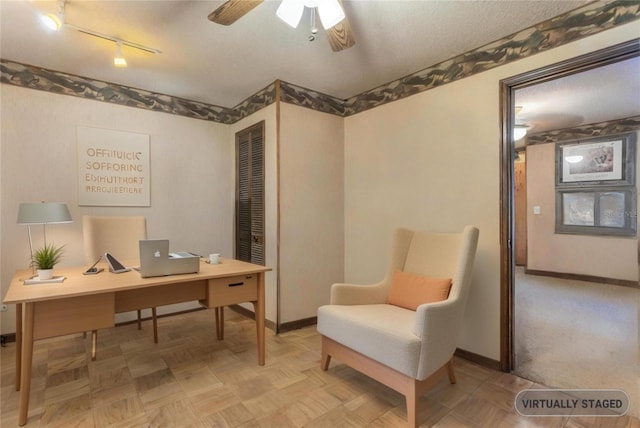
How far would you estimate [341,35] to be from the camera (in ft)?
5.70

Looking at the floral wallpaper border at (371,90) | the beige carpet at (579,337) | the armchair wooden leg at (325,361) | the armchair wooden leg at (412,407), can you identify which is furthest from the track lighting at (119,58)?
the beige carpet at (579,337)

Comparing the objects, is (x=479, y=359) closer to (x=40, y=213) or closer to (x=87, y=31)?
(x=40, y=213)

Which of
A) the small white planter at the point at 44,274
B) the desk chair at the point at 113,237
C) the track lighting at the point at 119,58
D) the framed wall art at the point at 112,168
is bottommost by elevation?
the small white planter at the point at 44,274

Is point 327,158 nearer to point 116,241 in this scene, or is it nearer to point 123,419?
point 116,241

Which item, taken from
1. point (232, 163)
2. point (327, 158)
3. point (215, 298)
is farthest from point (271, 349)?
point (232, 163)

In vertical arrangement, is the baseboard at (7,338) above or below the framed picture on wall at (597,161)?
below

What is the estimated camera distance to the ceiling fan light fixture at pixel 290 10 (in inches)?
60.7

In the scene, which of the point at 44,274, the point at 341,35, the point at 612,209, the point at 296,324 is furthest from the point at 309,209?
the point at 612,209

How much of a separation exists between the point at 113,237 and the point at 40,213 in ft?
1.74

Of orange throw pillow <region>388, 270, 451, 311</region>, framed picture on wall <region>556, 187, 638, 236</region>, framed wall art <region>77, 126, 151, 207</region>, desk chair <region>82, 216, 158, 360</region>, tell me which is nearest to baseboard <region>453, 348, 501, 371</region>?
orange throw pillow <region>388, 270, 451, 311</region>

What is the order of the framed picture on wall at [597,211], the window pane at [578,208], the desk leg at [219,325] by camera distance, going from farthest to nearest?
the window pane at [578,208], the framed picture on wall at [597,211], the desk leg at [219,325]

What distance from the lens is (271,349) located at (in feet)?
8.22

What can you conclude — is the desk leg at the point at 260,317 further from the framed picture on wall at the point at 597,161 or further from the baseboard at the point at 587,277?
the framed picture on wall at the point at 597,161

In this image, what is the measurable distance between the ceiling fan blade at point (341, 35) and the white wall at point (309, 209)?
3.86 ft
